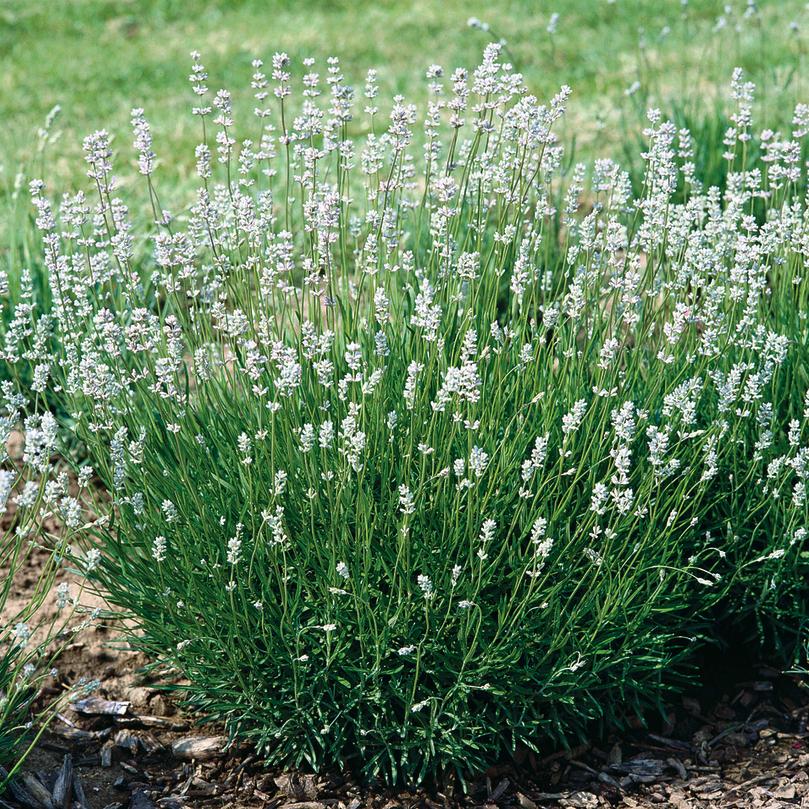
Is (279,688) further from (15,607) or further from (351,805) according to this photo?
(15,607)

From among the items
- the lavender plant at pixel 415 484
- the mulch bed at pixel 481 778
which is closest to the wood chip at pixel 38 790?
the mulch bed at pixel 481 778

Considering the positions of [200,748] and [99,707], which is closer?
[200,748]

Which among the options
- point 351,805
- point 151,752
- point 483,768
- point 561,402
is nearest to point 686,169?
point 561,402

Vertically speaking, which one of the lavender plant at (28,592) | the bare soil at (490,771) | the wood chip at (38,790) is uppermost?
the lavender plant at (28,592)

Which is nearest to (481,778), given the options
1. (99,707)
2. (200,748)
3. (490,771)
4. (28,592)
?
(490,771)

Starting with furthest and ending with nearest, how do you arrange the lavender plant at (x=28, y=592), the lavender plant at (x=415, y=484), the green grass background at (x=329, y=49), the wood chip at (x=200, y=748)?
the green grass background at (x=329, y=49) → the wood chip at (x=200, y=748) → the lavender plant at (x=415, y=484) → the lavender plant at (x=28, y=592)

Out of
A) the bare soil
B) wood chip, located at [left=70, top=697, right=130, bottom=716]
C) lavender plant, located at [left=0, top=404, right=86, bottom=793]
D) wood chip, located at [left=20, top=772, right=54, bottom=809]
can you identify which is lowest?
the bare soil

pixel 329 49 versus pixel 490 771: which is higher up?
pixel 329 49

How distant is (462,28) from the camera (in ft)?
33.1

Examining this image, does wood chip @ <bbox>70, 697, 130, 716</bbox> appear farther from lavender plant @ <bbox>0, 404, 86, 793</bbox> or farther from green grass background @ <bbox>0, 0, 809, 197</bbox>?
green grass background @ <bbox>0, 0, 809, 197</bbox>

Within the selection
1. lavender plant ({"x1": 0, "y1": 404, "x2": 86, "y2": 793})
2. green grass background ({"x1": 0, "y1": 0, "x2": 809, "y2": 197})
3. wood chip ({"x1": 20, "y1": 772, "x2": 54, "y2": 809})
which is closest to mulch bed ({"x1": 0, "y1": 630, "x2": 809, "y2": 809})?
wood chip ({"x1": 20, "y1": 772, "x2": 54, "y2": 809})

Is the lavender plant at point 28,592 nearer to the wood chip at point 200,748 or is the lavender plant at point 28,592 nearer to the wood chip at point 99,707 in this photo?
the wood chip at point 99,707

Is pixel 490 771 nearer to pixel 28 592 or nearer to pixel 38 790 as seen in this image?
pixel 38 790

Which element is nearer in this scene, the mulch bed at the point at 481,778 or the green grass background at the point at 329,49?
the mulch bed at the point at 481,778
